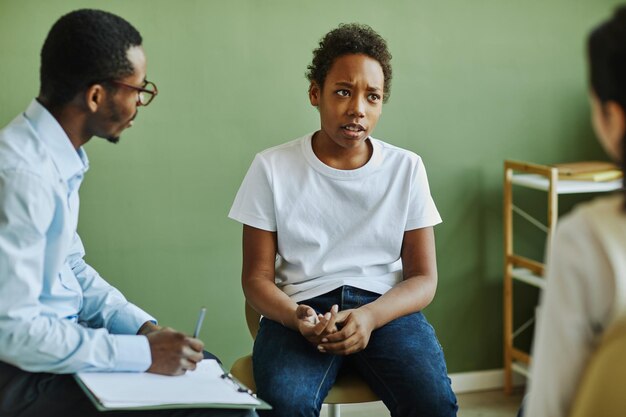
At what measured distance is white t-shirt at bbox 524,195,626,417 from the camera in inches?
37.0

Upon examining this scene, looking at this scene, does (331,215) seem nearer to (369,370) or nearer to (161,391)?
(369,370)

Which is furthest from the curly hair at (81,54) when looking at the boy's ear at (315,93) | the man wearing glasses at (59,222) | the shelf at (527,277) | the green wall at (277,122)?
the shelf at (527,277)

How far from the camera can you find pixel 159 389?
Answer: 145 centimetres

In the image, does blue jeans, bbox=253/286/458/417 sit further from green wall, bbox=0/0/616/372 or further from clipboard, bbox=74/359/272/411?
green wall, bbox=0/0/616/372

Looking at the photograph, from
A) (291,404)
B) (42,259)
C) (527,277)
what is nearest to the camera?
(42,259)

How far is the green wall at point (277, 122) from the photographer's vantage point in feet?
8.51

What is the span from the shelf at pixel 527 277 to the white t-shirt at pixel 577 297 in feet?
6.33

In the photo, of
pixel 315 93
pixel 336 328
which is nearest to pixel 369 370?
pixel 336 328

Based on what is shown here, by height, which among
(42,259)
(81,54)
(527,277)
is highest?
(81,54)

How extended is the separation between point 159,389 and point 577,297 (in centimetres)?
76

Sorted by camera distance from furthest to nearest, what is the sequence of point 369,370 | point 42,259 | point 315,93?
point 315,93
point 369,370
point 42,259

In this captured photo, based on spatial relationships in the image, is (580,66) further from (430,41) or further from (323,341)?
(323,341)

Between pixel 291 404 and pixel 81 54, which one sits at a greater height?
pixel 81 54

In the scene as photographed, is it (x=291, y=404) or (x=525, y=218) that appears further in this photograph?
(x=525, y=218)
